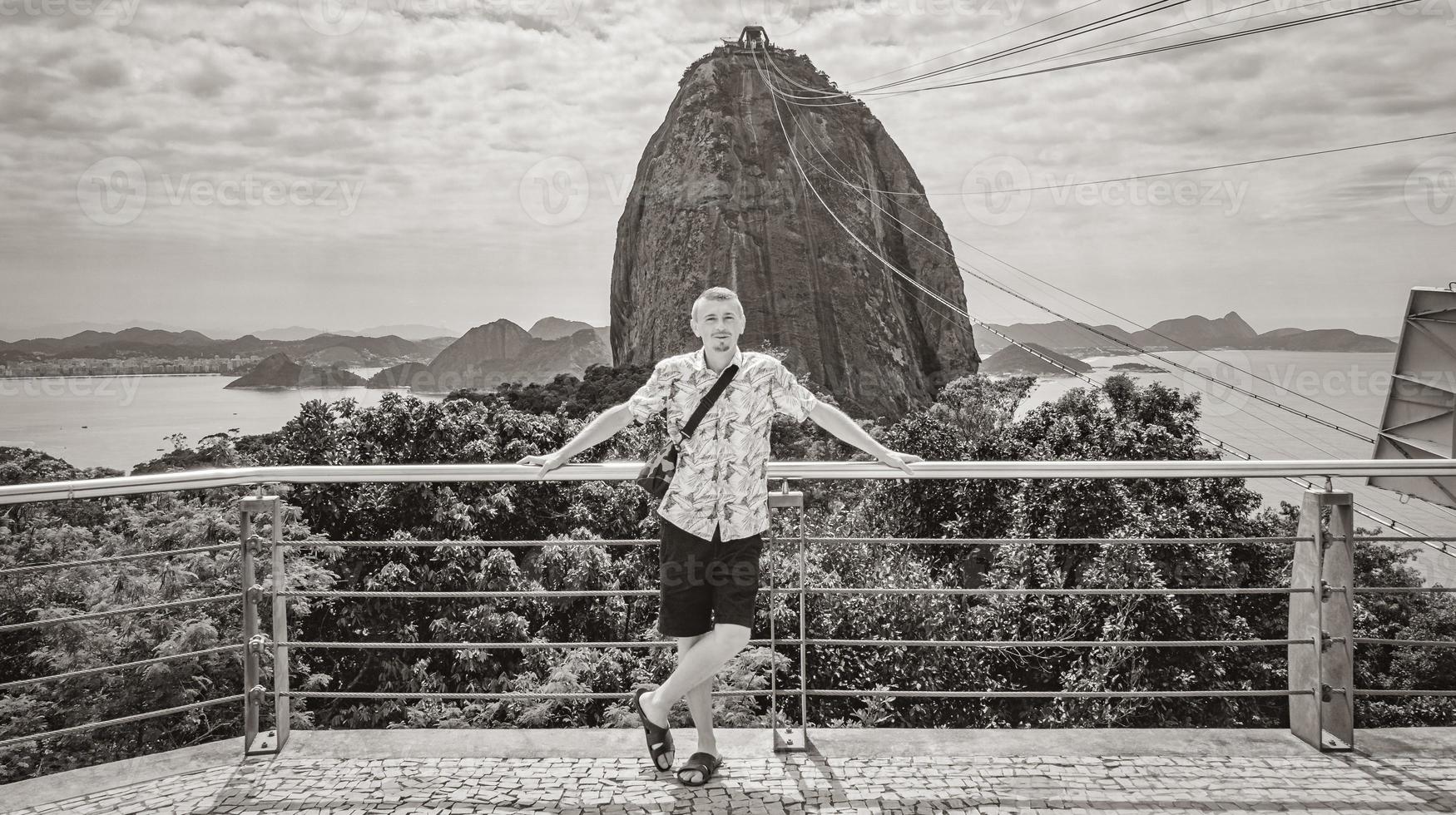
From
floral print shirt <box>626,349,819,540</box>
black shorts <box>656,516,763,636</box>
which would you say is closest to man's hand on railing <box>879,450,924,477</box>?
floral print shirt <box>626,349,819,540</box>

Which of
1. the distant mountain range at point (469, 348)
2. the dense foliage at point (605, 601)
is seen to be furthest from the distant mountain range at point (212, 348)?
the dense foliage at point (605, 601)

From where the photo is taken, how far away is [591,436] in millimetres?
2885

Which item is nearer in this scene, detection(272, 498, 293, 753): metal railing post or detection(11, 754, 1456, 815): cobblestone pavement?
detection(11, 754, 1456, 815): cobblestone pavement

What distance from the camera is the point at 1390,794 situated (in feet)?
9.33

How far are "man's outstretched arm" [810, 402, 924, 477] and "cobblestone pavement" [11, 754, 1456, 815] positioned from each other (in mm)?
954

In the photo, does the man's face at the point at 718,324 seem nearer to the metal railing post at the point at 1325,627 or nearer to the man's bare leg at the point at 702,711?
the man's bare leg at the point at 702,711

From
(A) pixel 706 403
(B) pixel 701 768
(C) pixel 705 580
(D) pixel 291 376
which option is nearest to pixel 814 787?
(B) pixel 701 768

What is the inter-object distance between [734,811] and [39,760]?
18.4 metres

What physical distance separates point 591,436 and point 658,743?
963 mm

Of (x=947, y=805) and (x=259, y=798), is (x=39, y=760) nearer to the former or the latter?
(x=259, y=798)

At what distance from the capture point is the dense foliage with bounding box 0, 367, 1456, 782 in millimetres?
17312

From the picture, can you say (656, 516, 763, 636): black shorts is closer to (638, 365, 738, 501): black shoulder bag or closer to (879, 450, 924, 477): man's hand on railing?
(638, 365, 738, 501): black shoulder bag

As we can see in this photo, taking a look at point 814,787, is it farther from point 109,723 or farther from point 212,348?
point 212,348

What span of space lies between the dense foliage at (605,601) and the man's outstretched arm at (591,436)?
12.1 m
